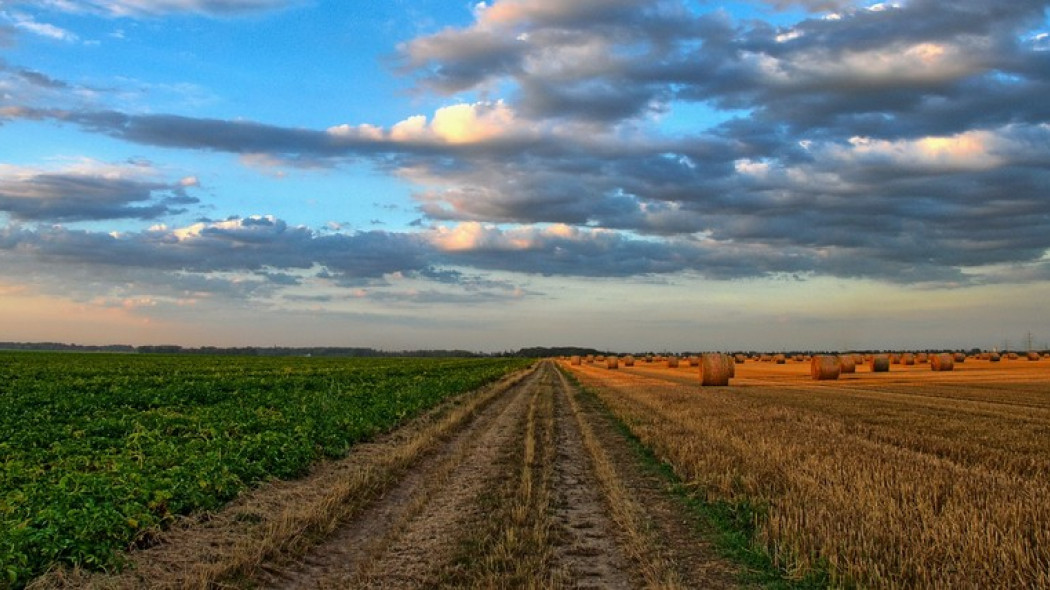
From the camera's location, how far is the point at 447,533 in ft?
32.1

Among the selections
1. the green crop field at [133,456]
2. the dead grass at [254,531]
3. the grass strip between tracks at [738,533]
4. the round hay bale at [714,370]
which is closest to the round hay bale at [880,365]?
the round hay bale at [714,370]

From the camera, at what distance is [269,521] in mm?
10273

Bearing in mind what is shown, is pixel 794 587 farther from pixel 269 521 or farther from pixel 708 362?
pixel 708 362

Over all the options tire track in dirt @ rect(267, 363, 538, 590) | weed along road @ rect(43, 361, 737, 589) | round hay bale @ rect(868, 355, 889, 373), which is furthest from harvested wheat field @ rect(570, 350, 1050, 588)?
round hay bale @ rect(868, 355, 889, 373)

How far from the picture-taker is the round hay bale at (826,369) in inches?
1971

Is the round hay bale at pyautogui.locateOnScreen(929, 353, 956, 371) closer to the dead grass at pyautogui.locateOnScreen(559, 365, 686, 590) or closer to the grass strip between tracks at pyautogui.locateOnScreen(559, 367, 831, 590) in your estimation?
the dead grass at pyautogui.locateOnScreen(559, 365, 686, 590)

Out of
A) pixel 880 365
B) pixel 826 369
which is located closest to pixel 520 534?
pixel 826 369

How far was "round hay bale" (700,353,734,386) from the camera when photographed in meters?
43.1

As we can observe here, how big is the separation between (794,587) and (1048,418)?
729 inches

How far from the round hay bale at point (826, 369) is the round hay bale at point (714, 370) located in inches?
388

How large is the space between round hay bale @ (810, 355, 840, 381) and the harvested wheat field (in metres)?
25.5

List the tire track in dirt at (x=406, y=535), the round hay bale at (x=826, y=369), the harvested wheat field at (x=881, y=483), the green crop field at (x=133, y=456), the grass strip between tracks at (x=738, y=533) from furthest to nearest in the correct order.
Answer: the round hay bale at (x=826, y=369)
the green crop field at (x=133, y=456)
the tire track in dirt at (x=406, y=535)
the grass strip between tracks at (x=738, y=533)
the harvested wheat field at (x=881, y=483)

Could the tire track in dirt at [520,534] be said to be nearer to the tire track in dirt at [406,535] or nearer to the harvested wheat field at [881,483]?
the tire track in dirt at [406,535]

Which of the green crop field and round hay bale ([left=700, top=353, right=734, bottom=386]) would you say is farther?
round hay bale ([left=700, top=353, right=734, bottom=386])
